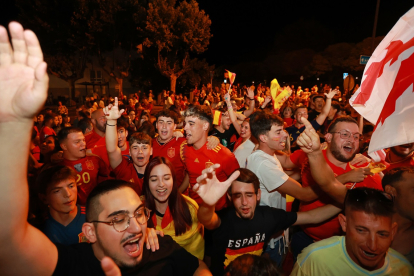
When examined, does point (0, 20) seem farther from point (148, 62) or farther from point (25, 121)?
point (25, 121)

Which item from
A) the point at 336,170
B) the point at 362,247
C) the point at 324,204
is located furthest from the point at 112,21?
the point at 362,247

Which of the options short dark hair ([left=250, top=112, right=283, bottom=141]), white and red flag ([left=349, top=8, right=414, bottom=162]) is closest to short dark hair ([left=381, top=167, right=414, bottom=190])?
white and red flag ([left=349, top=8, right=414, bottom=162])

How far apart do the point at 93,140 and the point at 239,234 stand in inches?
167

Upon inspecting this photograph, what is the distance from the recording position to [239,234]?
272cm

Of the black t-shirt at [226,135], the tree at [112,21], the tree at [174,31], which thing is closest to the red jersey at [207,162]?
the black t-shirt at [226,135]

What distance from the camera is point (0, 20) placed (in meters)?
32.1

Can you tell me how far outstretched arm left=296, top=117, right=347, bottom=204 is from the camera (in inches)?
98.0

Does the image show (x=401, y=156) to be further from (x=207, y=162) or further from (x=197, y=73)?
(x=197, y=73)

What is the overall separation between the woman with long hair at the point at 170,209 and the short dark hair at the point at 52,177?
89 cm

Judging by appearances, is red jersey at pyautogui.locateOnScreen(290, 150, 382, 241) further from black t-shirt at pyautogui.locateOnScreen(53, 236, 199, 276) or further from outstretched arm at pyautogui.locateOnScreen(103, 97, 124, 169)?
outstretched arm at pyautogui.locateOnScreen(103, 97, 124, 169)

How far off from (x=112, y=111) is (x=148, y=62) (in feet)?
112

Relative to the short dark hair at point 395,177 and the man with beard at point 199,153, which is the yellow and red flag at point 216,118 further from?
the short dark hair at point 395,177

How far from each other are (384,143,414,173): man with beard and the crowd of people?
0.08 feet

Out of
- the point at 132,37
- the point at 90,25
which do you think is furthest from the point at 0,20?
the point at 132,37
